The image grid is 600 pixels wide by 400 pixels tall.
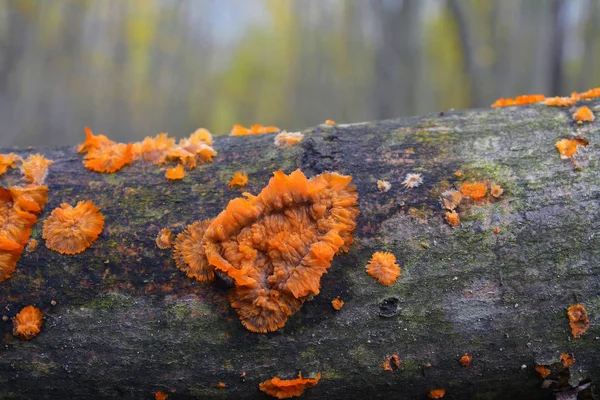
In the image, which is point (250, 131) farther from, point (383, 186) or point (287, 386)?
point (287, 386)

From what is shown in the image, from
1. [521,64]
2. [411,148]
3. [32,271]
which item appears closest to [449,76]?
[521,64]

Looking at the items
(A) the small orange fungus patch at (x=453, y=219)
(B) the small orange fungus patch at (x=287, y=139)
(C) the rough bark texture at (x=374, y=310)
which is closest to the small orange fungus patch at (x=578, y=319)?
(C) the rough bark texture at (x=374, y=310)

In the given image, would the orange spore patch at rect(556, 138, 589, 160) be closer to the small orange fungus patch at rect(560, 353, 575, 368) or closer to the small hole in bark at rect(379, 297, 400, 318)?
the small orange fungus patch at rect(560, 353, 575, 368)

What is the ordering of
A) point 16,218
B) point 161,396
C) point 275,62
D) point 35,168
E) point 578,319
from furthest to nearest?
point 275,62 < point 35,168 < point 16,218 < point 161,396 < point 578,319

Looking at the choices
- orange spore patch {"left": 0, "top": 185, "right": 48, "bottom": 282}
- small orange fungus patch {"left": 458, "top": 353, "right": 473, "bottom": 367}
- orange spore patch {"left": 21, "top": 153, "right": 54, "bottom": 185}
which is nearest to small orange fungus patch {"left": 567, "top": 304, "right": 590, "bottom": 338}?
small orange fungus patch {"left": 458, "top": 353, "right": 473, "bottom": 367}

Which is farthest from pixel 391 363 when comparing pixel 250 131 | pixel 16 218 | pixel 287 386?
pixel 16 218

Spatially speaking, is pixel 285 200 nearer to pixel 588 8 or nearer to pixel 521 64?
pixel 521 64
